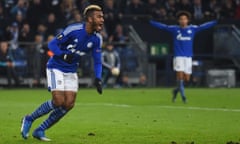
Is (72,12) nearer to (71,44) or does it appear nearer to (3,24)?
(3,24)

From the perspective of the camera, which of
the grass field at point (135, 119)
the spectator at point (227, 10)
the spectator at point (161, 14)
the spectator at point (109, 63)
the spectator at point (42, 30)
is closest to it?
the grass field at point (135, 119)

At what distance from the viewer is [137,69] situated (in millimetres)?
31156

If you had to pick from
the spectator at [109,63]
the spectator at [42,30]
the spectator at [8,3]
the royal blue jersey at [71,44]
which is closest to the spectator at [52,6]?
the spectator at [42,30]

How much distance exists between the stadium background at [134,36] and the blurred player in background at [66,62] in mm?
17038

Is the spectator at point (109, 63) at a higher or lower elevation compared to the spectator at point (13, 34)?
lower

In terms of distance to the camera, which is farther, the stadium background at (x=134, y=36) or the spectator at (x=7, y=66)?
the stadium background at (x=134, y=36)

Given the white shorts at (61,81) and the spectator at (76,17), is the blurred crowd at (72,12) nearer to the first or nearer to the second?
the spectator at (76,17)

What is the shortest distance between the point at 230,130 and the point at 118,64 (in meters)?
16.7

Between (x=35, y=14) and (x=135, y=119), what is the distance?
15449 mm

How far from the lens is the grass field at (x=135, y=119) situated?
12.6m

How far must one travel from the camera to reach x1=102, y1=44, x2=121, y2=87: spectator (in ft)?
98.8

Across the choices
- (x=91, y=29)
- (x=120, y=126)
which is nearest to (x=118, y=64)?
(x=120, y=126)

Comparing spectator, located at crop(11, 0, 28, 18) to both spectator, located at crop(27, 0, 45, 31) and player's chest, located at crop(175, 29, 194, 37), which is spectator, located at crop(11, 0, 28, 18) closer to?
spectator, located at crop(27, 0, 45, 31)

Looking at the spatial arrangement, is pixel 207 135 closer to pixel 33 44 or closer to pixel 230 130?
pixel 230 130
